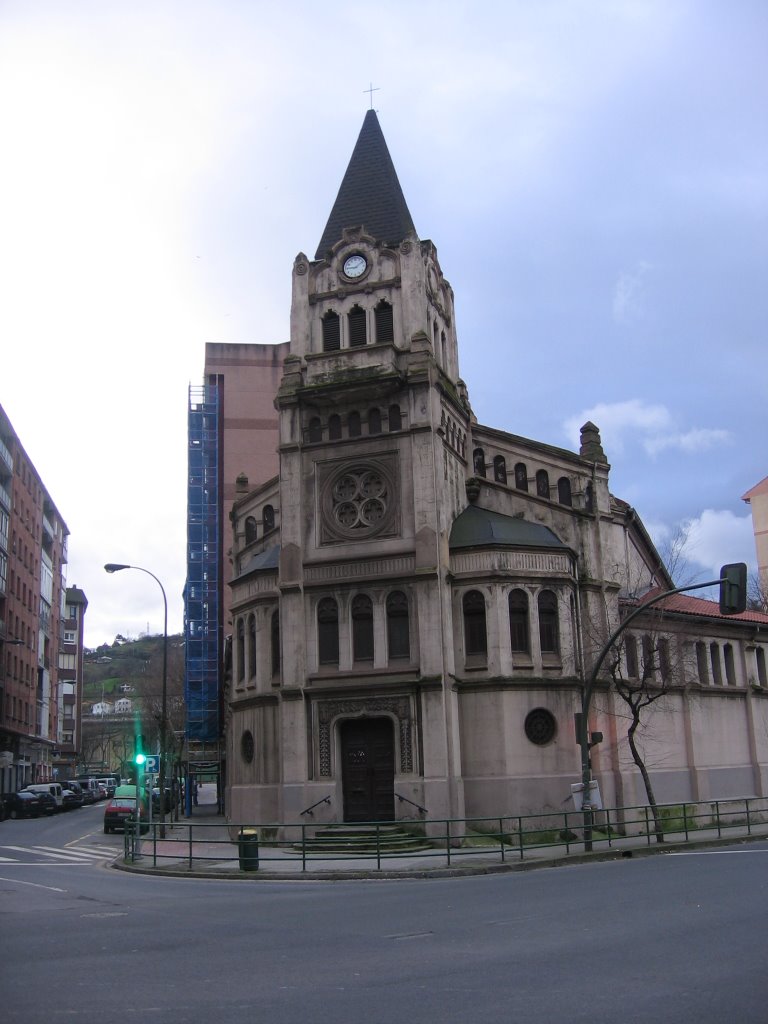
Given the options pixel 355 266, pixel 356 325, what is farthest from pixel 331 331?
pixel 355 266

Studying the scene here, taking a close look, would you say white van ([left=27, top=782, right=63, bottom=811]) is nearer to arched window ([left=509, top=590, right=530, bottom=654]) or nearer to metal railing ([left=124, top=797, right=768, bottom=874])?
metal railing ([left=124, top=797, right=768, bottom=874])

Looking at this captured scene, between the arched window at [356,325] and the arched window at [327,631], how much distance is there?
29.8 feet

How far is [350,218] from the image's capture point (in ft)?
127

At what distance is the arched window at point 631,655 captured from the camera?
37375mm

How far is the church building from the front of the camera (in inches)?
1265

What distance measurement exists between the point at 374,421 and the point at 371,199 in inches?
369

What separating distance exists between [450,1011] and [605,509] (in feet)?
97.9

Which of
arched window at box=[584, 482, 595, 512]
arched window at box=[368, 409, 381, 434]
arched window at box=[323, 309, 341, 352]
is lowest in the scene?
arched window at box=[584, 482, 595, 512]

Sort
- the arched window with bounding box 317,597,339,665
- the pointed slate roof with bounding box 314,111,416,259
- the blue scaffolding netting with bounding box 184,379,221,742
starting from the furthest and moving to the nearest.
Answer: the blue scaffolding netting with bounding box 184,379,221,742 < the pointed slate roof with bounding box 314,111,416,259 < the arched window with bounding box 317,597,339,665

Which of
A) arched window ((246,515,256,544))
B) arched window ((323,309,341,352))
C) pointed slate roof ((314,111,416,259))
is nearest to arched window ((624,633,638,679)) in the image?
arched window ((323,309,341,352))

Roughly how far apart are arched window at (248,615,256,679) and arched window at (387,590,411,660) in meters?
5.73

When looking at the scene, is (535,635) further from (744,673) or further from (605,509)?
(744,673)

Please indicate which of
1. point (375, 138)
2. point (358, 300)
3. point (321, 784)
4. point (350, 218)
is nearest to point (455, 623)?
point (321, 784)

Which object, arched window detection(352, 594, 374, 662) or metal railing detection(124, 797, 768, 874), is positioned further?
arched window detection(352, 594, 374, 662)
